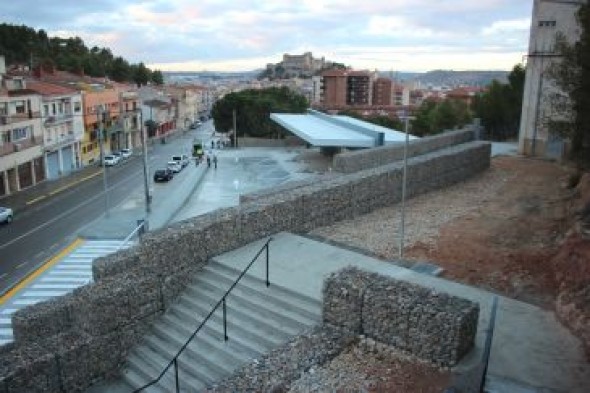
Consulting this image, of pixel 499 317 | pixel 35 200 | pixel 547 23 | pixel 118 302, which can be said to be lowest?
pixel 35 200

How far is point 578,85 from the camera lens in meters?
14.2

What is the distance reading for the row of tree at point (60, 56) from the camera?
84562 mm

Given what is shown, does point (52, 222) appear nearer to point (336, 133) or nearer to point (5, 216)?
point (5, 216)

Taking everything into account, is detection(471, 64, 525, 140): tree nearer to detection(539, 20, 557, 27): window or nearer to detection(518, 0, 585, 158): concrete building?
detection(518, 0, 585, 158): concrete building

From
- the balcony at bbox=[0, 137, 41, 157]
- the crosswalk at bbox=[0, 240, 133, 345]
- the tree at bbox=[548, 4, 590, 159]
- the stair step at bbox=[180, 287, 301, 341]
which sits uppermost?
the tree at bbox=[548, 4, 590, 159]

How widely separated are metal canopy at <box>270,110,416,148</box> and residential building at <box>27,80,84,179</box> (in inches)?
874

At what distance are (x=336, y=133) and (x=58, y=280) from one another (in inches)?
859

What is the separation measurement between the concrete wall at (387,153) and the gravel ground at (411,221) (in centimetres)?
277

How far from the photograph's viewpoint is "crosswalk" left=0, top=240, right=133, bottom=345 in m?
18.5

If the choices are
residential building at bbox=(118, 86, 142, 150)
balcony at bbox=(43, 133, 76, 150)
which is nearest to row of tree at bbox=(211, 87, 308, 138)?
residential building at bbox=(118, 86, 142, 150)

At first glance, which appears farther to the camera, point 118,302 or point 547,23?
point 547,23

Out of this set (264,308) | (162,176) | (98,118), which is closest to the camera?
(264,308)

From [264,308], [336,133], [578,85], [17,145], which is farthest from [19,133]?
[578,85]

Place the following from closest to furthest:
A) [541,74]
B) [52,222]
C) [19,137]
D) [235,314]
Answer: [235,314], [541,74], [52,222], [19,137]
